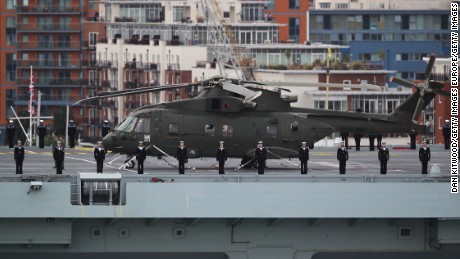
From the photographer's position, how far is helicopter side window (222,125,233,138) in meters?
60.8

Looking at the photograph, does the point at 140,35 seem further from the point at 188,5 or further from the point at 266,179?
the point at 266,179

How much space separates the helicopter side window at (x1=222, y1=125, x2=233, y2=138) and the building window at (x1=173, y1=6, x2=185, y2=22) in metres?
129

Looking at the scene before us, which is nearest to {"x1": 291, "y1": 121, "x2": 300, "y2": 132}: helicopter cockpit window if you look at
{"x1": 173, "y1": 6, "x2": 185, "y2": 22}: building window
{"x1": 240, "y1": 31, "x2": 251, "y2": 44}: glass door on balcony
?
{"x1": 240, "y1": 31, "x2": 251, "y2": 44}: glass door on balcony

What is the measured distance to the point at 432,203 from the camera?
152ft

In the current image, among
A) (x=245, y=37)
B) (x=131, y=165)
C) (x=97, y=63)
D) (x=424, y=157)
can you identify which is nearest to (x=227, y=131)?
(x=131, y=165)

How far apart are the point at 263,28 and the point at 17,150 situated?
132646 millimetres

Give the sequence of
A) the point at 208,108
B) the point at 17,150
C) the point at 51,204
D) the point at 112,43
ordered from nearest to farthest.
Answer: the point at 51,204 < the point at 17,150 < the point at 208,108 < the point at 112,43

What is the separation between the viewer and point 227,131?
6081cm

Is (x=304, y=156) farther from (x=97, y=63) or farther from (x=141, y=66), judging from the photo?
(x=97, y=63)

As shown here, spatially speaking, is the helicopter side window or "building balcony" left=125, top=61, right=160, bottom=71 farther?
"building balcony" left=125, top=61, right=160, bottom=71

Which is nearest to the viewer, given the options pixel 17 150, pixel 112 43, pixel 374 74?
pixel 17 150

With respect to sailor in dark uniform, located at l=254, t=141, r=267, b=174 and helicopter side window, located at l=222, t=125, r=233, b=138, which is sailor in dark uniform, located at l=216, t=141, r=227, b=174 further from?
helicopter side window, located at l=222, t=125, r=233, b=138

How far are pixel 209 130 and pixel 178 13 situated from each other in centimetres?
13071

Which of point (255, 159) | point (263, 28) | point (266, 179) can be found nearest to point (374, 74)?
point (263, 28)
